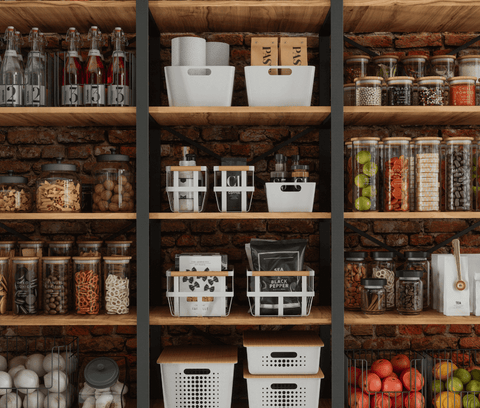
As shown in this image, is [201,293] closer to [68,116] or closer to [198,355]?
[198,355]

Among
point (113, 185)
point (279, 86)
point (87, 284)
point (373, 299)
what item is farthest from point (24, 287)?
point (373, 299)

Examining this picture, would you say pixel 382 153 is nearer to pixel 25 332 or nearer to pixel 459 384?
pixel 459 384

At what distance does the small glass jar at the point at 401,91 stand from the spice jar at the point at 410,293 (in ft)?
2.46

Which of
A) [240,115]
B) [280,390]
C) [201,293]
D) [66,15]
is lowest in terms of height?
[280,390]

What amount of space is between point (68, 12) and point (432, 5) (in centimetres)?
161

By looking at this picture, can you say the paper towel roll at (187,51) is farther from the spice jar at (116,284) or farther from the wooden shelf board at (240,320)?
the wooden shelf board at (240,320)

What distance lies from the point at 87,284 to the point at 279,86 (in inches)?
47.1

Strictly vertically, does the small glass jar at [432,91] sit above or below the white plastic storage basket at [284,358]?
above

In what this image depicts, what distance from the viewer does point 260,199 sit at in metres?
2.28

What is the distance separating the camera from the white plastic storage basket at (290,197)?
1.88 metres

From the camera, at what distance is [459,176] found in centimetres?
191

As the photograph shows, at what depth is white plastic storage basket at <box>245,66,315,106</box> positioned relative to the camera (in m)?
1.87

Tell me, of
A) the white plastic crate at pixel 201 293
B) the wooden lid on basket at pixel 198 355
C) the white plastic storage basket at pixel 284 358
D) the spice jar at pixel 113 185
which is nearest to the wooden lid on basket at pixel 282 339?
the white plastic storage basket at pixel 284 358

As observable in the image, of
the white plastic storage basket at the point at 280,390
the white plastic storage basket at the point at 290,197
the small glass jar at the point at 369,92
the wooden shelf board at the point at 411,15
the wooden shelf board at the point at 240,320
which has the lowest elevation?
the white plastic storage basket at the point at 280,390
